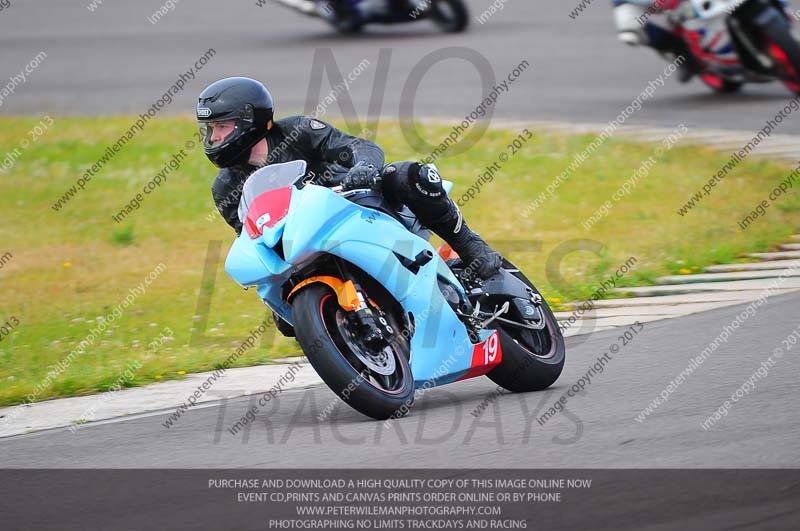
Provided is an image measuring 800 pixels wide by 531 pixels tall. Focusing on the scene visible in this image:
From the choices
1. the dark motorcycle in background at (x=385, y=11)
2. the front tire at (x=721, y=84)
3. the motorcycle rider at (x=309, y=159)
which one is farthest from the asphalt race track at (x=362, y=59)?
the motorcycle rider at (x=309, y=159)

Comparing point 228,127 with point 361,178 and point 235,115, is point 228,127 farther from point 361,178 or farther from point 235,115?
point 361,178

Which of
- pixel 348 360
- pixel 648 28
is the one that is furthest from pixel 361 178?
pixel 648 28

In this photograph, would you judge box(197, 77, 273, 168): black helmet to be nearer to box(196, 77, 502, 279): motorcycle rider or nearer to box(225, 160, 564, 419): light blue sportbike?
box(196, 77, 502, 279): motorcycle rider

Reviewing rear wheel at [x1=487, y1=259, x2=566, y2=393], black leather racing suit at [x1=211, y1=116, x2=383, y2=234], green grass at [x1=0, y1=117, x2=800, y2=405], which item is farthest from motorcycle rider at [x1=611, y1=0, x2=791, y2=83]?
black leather racing suit at [x1=211, y1=116, x2=383, y2=234]

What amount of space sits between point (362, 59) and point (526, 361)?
494 inches

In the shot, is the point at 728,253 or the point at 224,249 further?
the point at 224,249

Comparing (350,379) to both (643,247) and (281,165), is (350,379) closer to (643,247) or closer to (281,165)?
(281,165)

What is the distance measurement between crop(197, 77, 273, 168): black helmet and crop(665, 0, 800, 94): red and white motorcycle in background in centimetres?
872

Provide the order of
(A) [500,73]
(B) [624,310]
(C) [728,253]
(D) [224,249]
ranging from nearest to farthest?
1. (B) [624,310]
2. (C) [728,253]
3. (D) [224,249]
4. (A) [500,73]

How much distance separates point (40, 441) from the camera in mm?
6207

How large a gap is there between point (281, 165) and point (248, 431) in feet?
4.39

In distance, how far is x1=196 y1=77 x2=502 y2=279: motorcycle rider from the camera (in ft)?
20.0
